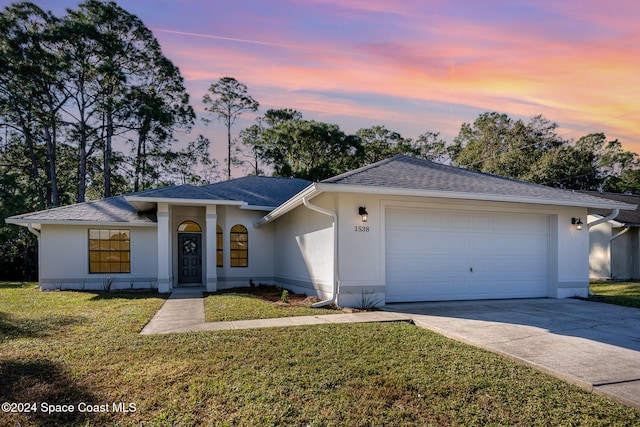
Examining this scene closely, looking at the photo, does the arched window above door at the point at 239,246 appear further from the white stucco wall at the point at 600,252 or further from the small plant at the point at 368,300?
the white stucco wall at the point at 600,252

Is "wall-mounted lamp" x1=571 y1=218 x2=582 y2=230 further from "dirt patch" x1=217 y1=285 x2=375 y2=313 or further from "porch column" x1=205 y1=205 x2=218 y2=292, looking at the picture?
"porch column" x1=205 y1=205 x2=218 y2=292

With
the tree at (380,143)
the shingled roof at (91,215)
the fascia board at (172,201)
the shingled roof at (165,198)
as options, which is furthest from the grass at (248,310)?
the tree at (380,143)

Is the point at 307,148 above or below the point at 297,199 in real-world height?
above

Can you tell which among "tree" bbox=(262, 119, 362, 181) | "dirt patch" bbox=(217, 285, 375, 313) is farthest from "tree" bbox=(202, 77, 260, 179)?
"dirt patch" bbox=(217, 285, 375, 313)

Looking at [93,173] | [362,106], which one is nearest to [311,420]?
[362,106]

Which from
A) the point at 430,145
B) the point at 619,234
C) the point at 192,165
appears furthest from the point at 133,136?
the point at 619,234

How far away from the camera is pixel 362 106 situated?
42.6 ft

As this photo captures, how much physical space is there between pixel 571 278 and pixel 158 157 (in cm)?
2605

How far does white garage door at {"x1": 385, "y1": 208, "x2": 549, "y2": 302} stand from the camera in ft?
29.4

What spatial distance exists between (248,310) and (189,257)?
22.9 ft

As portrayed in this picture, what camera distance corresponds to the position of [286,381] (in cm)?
409

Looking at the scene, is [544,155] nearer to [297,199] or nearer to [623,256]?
[623,256]

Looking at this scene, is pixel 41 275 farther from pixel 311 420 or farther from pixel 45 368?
pixel 311 420

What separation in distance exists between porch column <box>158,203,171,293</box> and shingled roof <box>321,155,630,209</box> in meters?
6.18
